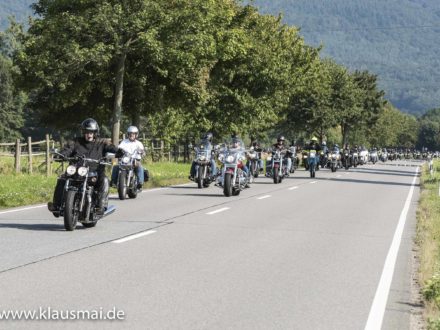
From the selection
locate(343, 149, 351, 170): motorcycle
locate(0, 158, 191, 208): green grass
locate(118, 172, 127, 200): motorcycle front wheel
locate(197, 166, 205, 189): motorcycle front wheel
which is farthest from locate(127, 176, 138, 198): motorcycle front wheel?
locate(343, 149, 351, 170): motorcycle

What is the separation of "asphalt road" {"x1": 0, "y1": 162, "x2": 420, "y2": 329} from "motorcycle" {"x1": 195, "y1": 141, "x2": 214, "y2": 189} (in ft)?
22.7

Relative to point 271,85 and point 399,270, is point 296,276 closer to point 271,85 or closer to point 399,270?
point 399,270

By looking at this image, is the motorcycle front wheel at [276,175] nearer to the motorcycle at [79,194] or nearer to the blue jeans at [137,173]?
the blue jeans at [137,173]

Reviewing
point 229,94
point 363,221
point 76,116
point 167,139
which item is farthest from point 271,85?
point 363,221

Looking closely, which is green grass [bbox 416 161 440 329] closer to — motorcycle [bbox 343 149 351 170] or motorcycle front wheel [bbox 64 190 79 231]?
motorcycle front wheel [bbox 64 190 79 231]

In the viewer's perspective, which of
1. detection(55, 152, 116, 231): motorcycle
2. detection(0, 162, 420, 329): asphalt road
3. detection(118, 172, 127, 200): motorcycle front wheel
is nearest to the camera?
detection(0, 162, 420, 329): asphalt road

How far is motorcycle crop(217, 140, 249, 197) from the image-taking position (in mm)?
20781

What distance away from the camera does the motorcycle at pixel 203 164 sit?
23.2 m

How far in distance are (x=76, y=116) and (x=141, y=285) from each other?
29.9 m

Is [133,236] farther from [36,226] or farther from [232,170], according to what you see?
[232,170]

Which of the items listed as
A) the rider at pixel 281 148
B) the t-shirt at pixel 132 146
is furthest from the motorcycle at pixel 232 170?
the rider at pixel 281 148

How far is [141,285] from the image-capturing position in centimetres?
762

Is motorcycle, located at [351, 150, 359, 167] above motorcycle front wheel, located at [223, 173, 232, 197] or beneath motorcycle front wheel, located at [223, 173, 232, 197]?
above

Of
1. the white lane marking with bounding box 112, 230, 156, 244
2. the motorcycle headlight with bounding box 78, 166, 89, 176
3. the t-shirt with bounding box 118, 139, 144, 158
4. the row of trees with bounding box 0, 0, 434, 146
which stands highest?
the row of trees with bounding box 0, 0, 434, 146
